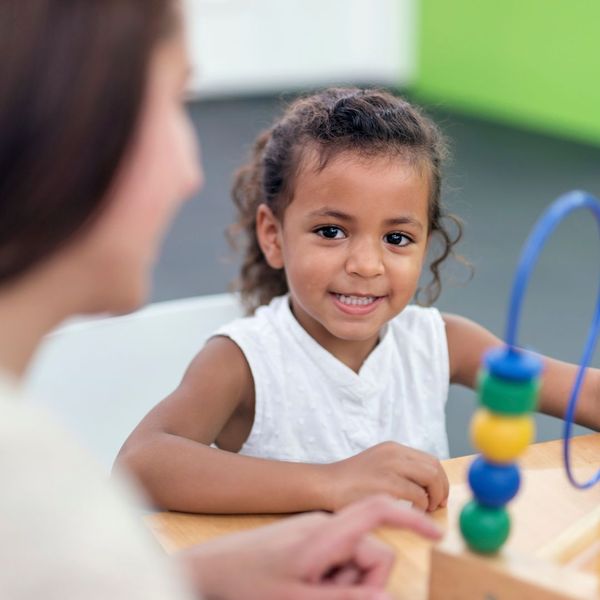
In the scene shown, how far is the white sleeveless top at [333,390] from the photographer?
1.33m

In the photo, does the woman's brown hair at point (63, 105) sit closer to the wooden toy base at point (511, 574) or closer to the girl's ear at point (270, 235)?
the wooden toy base at point (511, 574)

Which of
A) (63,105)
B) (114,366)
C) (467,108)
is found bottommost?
(467,108)

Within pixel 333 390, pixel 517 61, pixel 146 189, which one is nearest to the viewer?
pixel 146 189

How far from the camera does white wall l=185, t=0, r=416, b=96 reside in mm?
5852

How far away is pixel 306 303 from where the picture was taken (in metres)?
1.30

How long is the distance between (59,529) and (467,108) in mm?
5126

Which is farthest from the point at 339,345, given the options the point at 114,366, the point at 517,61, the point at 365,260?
the point at 517,61

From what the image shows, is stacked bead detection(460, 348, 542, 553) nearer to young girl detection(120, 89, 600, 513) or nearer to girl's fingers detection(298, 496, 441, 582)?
girl's fingers detection(298, 496, 441, 582)

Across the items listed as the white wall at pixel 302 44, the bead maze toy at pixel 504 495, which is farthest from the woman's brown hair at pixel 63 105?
the white wall at pixel 302 44

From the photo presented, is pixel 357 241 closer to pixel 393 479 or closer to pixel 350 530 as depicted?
pixel 393 479

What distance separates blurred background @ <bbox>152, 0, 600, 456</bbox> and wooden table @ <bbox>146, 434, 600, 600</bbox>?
3.60 ft

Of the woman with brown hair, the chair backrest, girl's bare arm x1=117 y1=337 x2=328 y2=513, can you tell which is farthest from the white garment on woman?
the chair backrest

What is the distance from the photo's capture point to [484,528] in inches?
29.2

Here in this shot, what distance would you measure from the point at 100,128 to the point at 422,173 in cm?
73
